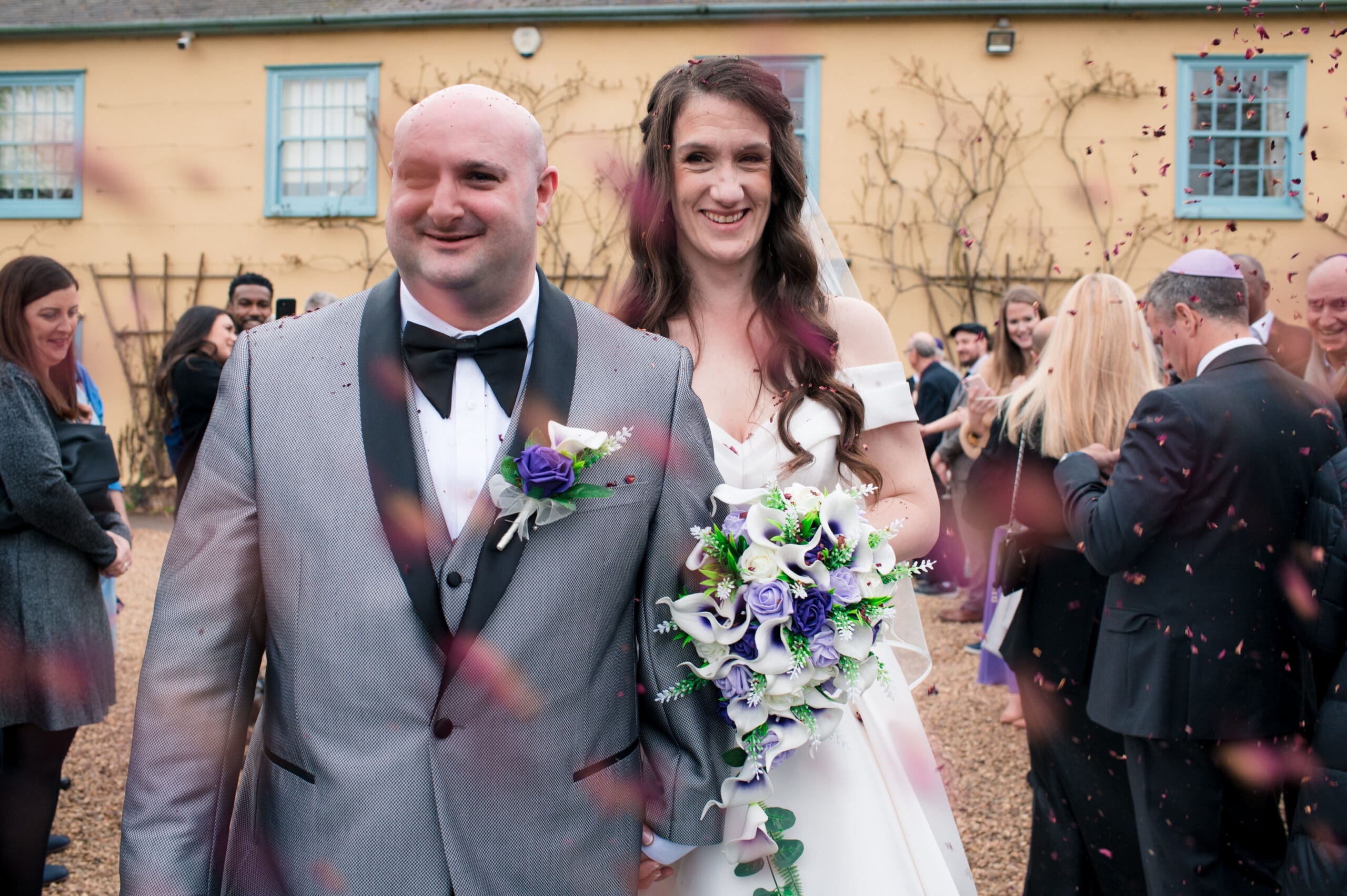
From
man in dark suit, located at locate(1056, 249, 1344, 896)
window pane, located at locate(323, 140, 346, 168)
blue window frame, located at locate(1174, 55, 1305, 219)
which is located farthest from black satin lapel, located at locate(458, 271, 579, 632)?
window pane, located at locate(323, 140, 346, 168)

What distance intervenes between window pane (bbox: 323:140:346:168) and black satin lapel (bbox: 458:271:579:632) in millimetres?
12754

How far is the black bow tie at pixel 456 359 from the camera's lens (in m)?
1.91

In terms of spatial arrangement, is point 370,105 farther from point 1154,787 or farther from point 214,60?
point 1154,787

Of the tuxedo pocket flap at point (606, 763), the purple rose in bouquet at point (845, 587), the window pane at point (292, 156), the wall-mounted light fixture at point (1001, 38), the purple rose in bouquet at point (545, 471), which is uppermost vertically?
the wall-mounted light fixture at point (1001, 38)

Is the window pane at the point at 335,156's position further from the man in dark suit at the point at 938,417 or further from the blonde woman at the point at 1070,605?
the blonde woman at the point at 1070,605

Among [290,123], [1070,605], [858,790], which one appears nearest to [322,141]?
[290,123]

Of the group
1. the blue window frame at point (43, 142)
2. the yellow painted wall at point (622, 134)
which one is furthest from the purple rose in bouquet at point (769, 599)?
the blue window frame at point (43, 142)

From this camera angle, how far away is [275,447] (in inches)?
73.2

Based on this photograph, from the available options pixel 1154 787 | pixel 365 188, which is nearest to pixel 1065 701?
pixel 1154 787

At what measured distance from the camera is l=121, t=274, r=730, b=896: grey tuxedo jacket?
1.79 m

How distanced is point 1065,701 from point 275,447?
294 centimetres

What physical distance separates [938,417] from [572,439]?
25.3 feet

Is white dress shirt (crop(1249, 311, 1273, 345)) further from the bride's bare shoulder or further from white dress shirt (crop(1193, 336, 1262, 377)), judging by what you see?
the bride's bare shoulder

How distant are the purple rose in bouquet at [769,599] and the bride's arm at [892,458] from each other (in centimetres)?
62
